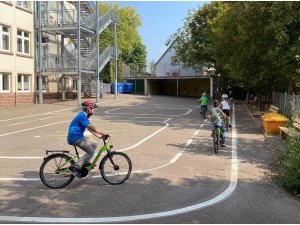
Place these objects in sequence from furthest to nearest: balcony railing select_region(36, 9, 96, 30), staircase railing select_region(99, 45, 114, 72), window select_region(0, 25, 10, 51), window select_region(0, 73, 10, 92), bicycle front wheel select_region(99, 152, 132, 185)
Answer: staircase railing select_region(99, 45, 114, 72) → balcony railing select_region(36, 9, 96, 30) → window select_region(0, 73, 10, 92) → window select_region(0, 25, 10, 51) → bicycle front wheel select_region(99, 152, 132, 185)

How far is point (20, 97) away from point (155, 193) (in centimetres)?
2630

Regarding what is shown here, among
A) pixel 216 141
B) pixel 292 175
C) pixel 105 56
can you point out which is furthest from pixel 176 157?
pixel 105 56

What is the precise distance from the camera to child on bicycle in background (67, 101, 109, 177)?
7.96m

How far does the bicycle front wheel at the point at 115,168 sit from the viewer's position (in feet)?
27.1

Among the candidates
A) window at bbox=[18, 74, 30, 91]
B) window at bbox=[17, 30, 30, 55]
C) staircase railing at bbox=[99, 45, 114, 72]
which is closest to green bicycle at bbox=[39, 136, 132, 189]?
window at bbox=[18, 74, 30, 91]

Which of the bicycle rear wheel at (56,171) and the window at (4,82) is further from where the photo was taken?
the window at (4,82)

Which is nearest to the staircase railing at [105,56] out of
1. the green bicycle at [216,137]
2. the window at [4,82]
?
the window at [4,82]

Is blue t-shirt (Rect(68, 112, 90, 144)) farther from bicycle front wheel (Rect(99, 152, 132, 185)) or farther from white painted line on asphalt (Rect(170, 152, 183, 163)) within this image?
white painted line on asphalt (Rect(170, 152, 183, 163))

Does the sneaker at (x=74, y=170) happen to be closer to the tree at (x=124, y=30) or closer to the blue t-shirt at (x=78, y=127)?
the blue t-shirt at (x=78, y=127)

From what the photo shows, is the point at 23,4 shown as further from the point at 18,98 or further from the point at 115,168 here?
the point at 115,168

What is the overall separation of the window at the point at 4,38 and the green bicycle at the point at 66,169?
23.6m

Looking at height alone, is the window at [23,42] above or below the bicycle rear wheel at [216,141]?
above

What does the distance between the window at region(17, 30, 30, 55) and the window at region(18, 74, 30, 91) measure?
1879mm

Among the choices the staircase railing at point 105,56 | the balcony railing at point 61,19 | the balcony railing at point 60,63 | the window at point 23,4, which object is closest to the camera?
the window at point 23,4
